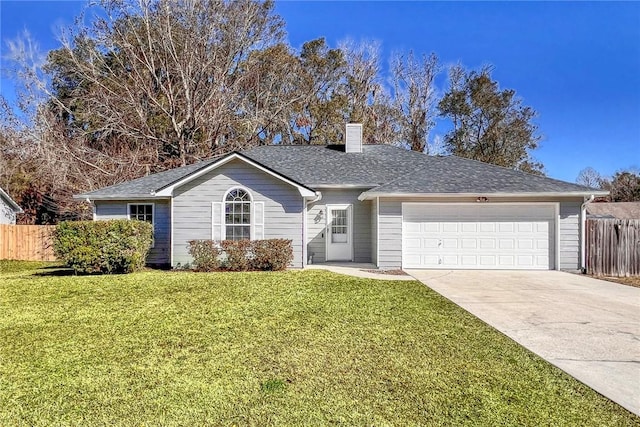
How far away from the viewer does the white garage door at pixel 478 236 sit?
11.6 metres

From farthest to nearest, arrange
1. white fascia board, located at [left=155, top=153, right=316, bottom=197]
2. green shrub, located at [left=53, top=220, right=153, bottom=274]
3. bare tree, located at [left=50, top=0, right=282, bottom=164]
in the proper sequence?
bare tree, located at [left=50, top=0, right=282, bottom=164] → white fascia board, located at [left=155, top=153, right=316, bottom=197] → green shrub, located at [left=53, top=220, right=153, bottom=274]

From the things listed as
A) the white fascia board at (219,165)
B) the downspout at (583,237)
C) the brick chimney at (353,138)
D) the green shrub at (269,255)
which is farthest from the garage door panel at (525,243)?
the green shrub at (269,255)

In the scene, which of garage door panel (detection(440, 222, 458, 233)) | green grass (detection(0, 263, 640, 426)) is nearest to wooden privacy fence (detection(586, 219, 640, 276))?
garage door panel (detection(440, 222, 458, 233))

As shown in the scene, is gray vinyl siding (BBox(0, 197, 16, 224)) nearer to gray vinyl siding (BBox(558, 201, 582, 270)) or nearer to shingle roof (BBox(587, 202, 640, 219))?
gray vinyl siding (BBox(558, 201, 582, 270))

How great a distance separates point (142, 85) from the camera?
68.2 feet

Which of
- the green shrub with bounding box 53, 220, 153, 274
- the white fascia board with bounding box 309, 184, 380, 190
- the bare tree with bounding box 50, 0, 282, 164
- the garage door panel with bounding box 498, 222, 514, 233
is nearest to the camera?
the green shrub with bounding box 53, 220, 153, 274

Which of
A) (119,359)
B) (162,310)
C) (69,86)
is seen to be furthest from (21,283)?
(69,86)

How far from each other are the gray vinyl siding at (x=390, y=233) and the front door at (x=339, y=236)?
1.95m

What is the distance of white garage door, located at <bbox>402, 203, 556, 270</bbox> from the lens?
11.6 metres

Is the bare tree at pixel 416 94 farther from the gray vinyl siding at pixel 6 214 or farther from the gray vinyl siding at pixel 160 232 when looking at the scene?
the gray vinyl siding at pixel 6 214

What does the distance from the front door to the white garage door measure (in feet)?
7.73

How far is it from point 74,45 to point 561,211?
26.3 metres

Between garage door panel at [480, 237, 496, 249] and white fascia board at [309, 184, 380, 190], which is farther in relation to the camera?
white fascia board at [309, 184, 380, 190]

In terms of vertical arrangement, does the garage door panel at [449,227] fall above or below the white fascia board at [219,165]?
below
